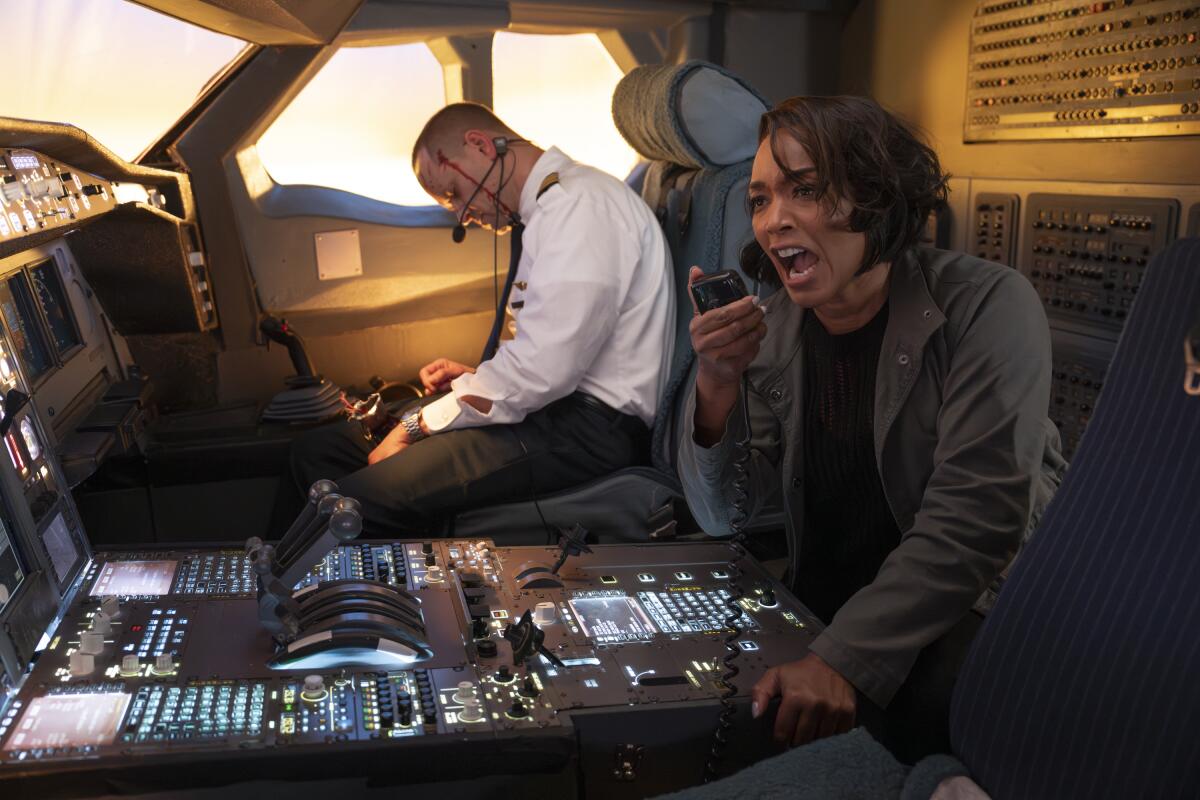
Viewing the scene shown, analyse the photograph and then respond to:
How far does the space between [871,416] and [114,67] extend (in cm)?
224

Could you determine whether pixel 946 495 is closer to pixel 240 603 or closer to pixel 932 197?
pixel 932 197

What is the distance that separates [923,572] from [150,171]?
6.37 ft

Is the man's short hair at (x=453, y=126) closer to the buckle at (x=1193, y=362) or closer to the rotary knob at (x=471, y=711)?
the rotary knob at (x=471, y=711)

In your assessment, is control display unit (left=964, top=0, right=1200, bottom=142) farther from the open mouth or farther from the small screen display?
the small screen display

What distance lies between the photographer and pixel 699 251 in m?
2.32

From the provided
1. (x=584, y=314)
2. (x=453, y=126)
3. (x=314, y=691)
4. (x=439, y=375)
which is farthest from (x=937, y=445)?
(x=439, y=375)

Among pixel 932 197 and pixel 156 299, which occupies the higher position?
pixel 932 197

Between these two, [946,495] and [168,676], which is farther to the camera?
[946,495]

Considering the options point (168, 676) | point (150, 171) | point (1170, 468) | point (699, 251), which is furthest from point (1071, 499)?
point (150, 171)

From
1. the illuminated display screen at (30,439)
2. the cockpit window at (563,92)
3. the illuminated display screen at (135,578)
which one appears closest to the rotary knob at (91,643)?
the illuminated display screen at (135,578)

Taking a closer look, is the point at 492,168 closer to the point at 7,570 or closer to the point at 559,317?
the point at 559,317

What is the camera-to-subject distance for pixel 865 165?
1442 millimetres

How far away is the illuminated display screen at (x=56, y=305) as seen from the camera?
2.05m

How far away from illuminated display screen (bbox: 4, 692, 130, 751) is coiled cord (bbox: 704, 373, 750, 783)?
61cm
